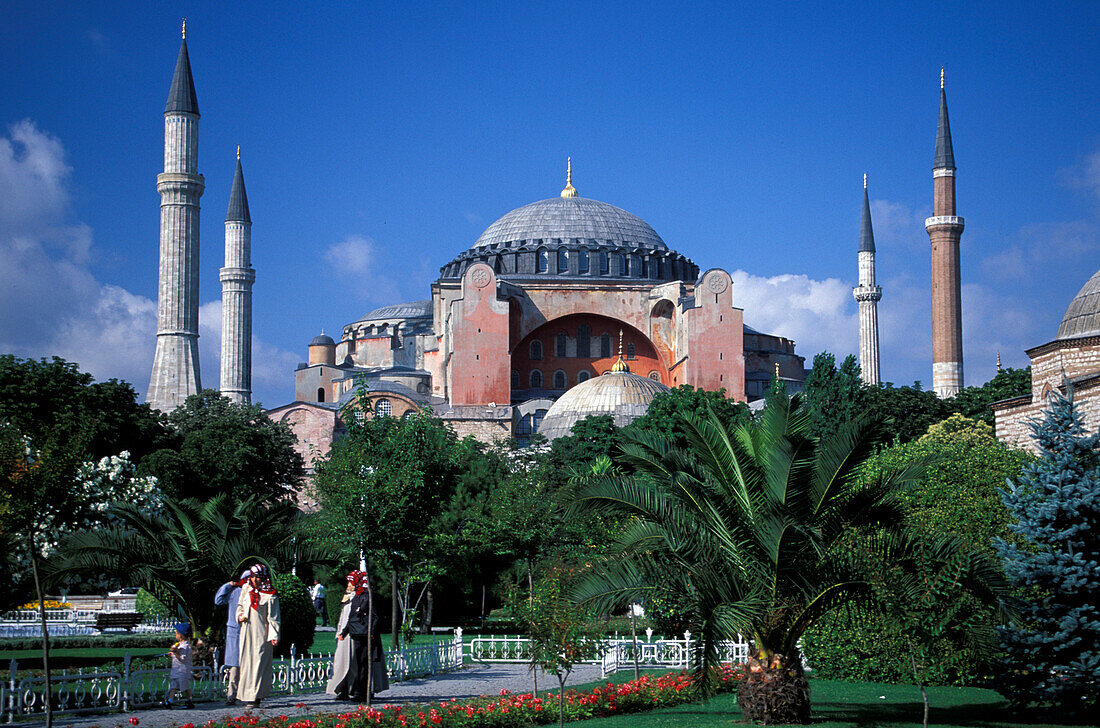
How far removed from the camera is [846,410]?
29297mm

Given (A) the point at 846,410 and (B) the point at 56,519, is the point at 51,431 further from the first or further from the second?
(A) the point at 846,410

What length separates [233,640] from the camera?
912 cm

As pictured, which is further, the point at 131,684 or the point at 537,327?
the point at 537,327

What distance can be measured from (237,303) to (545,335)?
36.2 feet

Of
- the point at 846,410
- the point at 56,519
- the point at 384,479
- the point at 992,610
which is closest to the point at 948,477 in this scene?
the point at 992,610

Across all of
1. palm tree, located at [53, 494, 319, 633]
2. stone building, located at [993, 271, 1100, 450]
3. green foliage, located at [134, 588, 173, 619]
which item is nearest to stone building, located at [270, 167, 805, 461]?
green foliage, located at [134, 588, 173, 619]

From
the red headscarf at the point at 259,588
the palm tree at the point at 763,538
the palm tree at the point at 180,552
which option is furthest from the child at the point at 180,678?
the palm tree at the point at 763,538

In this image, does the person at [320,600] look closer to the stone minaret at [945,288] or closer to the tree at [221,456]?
the tree at [221,456]

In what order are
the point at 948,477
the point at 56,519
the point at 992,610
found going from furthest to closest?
1. the point at 948,477
2. the point at 56,519
3. the point at 992,610

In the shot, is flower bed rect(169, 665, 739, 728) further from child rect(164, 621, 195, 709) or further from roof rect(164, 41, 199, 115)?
roof rect(164, 41, 199, 115)

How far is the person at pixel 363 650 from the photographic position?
356 inches

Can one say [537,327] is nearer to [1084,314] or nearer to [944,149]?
[944,149]

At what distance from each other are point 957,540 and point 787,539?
1.25 m

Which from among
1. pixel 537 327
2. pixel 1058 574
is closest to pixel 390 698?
pixel 1058 574
